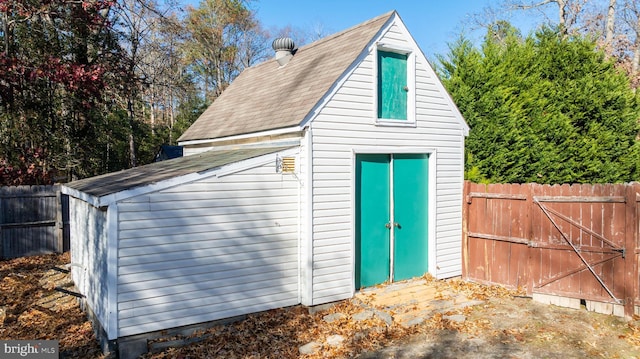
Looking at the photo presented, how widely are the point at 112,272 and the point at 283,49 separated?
7.04m

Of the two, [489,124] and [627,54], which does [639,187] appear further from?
[627,54]

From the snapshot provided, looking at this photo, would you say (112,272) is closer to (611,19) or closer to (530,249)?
(530,249)

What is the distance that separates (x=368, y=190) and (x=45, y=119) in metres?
11.4

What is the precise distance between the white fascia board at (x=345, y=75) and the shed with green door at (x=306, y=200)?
2cm

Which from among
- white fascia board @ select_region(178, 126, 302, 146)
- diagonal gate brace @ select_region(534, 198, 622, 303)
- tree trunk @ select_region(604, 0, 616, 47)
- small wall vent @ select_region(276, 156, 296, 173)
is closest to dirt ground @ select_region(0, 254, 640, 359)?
diagonal gate brace @ select_region(534, 198, 622, 303)

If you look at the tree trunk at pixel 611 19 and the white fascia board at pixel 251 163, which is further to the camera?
the tree trunk at pixel 611 19

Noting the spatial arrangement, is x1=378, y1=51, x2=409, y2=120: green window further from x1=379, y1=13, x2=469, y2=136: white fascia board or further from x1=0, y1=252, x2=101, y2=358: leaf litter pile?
x1=0, y1=252, x2=101, y2=358: leaf litter pile

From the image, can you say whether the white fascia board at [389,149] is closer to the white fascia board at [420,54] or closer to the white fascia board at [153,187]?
the white fascia board at [420,54]

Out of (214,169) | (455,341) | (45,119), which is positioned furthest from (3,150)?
(455,341)

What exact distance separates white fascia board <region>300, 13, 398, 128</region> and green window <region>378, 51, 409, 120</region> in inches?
14.7

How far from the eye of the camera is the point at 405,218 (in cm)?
804

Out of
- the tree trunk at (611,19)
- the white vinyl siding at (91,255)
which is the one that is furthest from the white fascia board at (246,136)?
the tree trunk at (611,19)

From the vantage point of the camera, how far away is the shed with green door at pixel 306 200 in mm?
5656

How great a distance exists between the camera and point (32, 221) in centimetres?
1163
